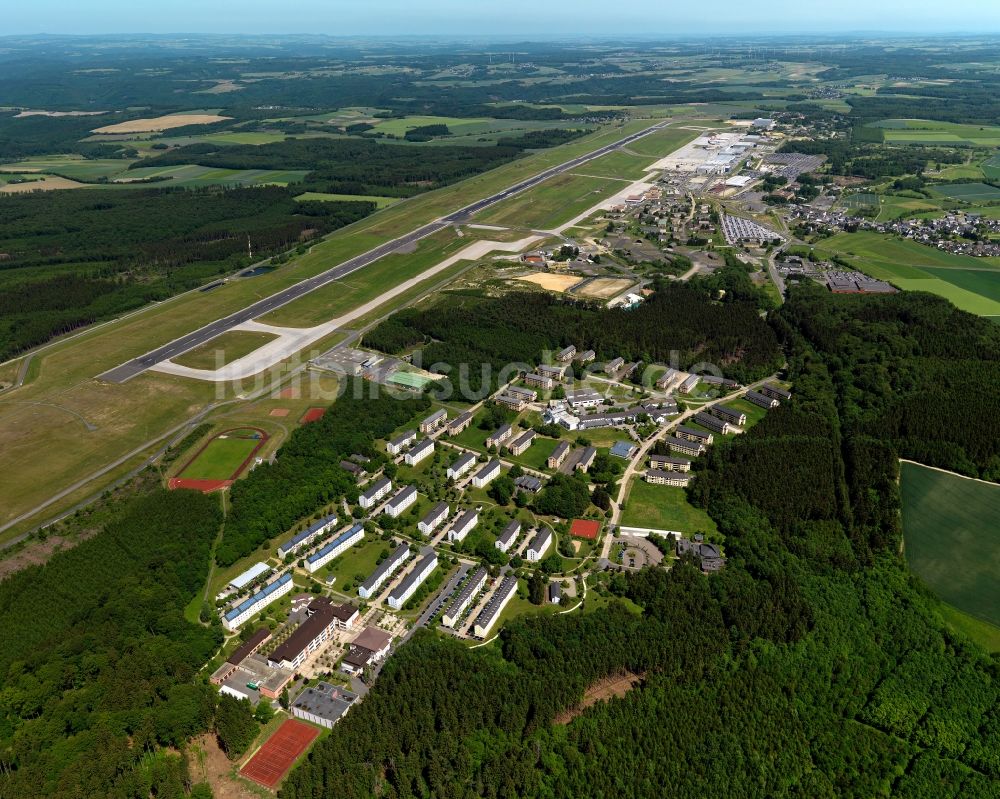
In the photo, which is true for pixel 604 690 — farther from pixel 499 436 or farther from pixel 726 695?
pixel 499 436

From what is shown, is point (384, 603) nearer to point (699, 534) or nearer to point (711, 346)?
point (699, 534)

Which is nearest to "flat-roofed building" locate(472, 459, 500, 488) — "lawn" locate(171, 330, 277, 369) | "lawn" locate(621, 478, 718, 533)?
"lawn" locate(621, 478, 718, 533)

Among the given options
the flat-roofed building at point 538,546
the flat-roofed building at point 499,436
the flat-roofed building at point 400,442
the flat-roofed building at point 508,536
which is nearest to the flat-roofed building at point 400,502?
the flat-roofed building at point 400,442

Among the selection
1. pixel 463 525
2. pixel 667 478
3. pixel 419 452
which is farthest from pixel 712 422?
pixel 463 525

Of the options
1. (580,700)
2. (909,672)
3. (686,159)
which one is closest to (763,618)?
(909,672)

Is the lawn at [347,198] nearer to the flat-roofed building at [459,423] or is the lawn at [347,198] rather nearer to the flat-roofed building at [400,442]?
the flat-roofed building at [459,423]
